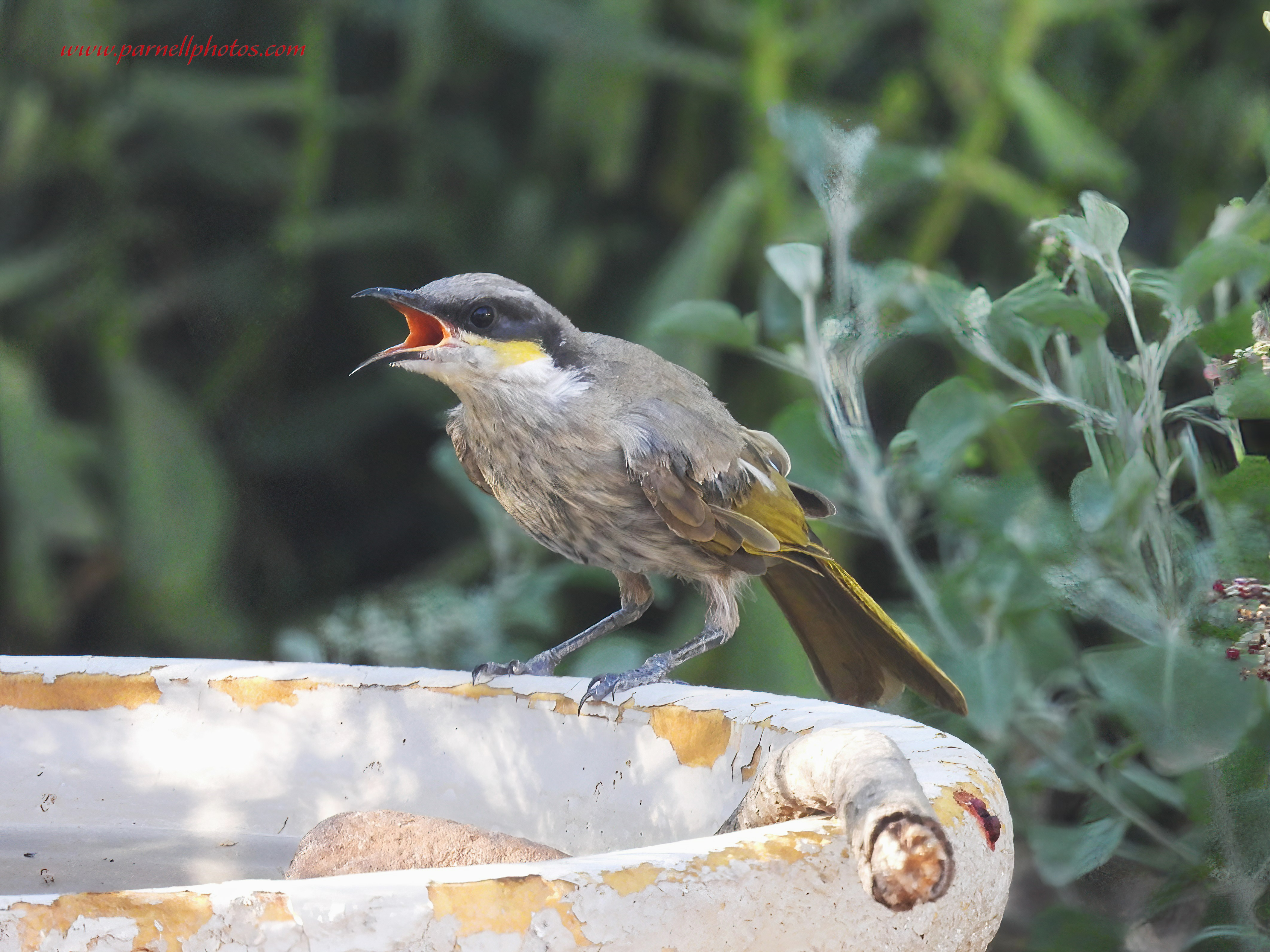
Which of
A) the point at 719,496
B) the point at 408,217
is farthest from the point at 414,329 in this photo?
the point at 408,217

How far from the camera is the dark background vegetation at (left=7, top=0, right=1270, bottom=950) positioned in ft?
7.60

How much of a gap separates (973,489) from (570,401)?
436mm

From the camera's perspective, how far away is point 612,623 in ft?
4.65

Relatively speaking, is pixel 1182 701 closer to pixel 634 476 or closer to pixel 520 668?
pixel 634 476

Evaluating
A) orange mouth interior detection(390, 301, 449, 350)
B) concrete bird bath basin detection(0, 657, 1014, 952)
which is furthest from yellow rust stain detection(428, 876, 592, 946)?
orange mouth interior detection(390, 301, 449, 350)

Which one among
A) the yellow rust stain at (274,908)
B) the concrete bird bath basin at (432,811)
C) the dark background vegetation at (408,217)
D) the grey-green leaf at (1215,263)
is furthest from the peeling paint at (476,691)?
the dark background vegetation at (408,217)

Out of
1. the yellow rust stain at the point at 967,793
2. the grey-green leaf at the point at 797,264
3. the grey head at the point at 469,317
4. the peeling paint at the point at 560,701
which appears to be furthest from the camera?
the grey-green leaf at the point at 797,264

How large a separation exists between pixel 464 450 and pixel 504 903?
863 millimetres

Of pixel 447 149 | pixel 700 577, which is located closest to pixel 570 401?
pixel 700 577

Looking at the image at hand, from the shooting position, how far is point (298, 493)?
9.12ft

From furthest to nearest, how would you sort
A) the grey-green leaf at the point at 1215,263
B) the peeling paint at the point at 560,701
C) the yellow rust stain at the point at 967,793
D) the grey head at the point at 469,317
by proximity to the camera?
the grey head at the point at 469,317 → the grey-green leaf at the point at 1215,263 → the peeling paint at the point at 560,701 → the yellow rust stain at the point at 967,793

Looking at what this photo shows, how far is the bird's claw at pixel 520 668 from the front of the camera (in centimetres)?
122

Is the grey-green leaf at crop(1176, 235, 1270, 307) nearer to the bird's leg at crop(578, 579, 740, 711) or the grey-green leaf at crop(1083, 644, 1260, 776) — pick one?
the grey-green leaf at crop(1083, 644, 1260, 776)

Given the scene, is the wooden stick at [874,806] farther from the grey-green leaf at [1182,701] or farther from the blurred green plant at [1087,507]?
the grey-green leaf at [1182,701]
